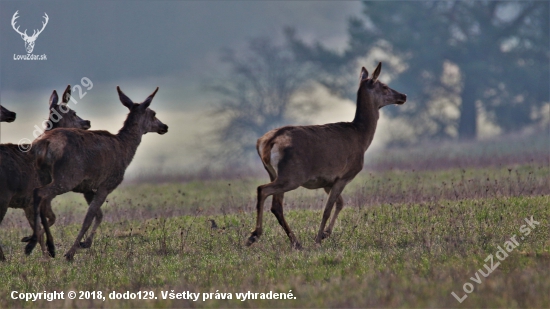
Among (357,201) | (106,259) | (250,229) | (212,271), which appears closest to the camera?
(212,271)

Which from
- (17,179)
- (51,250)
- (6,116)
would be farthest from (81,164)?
(6,116)

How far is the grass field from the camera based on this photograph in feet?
26.8

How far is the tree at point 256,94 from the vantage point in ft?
148

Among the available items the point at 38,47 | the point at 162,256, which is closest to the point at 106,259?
the point at 162,256

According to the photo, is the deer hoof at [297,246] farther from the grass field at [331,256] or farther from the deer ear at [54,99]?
the deer ear at [54,99]

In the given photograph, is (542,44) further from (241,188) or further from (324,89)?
(241,188)

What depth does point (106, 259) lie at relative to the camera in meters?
11.8

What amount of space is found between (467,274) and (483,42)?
3740 cm

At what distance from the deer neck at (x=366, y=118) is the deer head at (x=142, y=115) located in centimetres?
333

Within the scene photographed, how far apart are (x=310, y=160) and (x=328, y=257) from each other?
2.08m

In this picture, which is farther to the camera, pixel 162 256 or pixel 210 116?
pixel 210 116

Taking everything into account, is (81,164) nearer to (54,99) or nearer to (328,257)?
(54,99)

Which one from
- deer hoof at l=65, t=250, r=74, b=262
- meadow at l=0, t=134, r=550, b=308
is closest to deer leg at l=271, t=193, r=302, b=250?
meadow at l=0, t=134, r=550, b=308

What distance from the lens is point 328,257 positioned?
34.5ft
